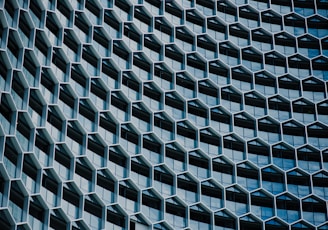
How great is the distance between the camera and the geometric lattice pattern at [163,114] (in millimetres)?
49031

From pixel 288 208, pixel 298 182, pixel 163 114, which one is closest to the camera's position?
Result: pixel 163 114

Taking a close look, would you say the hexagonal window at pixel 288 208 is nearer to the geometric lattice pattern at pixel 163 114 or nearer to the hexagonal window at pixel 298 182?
the geometric lattice pattern at pixel 163 114

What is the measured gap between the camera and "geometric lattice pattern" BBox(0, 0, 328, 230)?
161 ft

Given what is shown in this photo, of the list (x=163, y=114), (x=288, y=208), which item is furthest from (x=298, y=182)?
(x=163, y=114)

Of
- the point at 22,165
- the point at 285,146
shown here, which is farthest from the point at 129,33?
the point at 22,165

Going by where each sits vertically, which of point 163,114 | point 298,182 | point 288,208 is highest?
point 163,114

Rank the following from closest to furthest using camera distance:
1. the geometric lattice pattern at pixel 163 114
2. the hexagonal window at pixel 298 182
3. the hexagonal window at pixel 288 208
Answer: the geometric lattice pattern at pixel 163 114 → the hexagonal window at pixel 288 208 → the hexagonal window at pixel 298 182

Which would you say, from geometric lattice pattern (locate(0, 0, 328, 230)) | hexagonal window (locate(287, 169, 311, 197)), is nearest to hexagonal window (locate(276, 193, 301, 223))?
geometric lattice pattern (locate(0, 0, 328, 230))

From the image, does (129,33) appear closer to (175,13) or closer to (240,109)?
(175,13)

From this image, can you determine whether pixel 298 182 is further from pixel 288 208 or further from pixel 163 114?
pixel 163 114

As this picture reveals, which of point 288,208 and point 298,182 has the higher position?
point 298,182

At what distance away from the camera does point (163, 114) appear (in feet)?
200

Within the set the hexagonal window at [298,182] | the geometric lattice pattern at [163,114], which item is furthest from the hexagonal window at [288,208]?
the hexagonal window at [298,182]

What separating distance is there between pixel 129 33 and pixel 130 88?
197 inches
